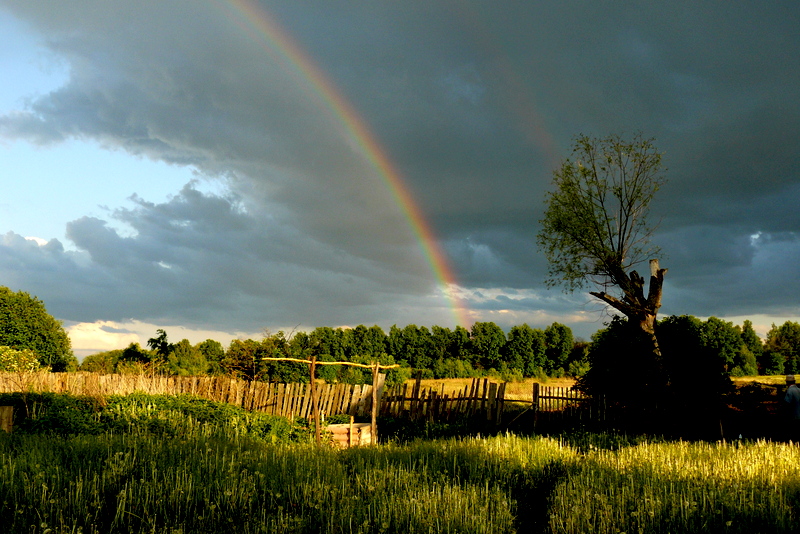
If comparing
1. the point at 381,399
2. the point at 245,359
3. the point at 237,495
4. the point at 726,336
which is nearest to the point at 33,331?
the point at 245,359

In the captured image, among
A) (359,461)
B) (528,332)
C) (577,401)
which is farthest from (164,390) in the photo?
(528,332)

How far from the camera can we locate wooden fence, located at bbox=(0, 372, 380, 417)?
55.9 ft

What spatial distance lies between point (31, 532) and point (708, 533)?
6.77 m

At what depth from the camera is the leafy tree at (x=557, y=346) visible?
5953 cm

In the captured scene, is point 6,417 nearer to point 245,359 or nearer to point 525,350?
point 245,359

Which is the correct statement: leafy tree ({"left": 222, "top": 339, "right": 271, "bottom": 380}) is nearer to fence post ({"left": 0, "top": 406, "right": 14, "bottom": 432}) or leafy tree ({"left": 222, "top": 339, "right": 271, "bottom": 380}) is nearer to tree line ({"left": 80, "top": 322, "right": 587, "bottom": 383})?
fence post ({"left": 0, "top": 406, "right": 14, "bottom": 432})

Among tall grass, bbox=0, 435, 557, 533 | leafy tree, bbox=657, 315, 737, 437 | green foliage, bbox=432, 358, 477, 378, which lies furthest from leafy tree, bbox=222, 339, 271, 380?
green foliage, bbox=432, 358, 477, 378

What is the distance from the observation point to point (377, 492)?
646 centimetres

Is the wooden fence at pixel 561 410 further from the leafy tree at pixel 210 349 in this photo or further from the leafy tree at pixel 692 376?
the leafy tree at pixel 210 349

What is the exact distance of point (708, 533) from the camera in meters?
5.71

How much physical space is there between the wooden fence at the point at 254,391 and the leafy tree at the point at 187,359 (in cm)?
1401

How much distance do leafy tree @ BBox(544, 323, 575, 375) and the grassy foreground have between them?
51.7 metres

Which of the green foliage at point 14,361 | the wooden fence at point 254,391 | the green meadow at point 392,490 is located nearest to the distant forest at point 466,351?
the green foliage at point 14,361

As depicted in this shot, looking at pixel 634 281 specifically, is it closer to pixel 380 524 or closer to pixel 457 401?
pixel 457 401
